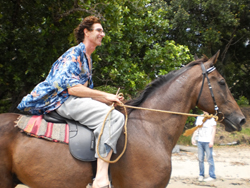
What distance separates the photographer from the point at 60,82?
2.32m

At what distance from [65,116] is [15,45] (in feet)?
17.0

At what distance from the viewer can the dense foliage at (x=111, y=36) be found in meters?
6.36

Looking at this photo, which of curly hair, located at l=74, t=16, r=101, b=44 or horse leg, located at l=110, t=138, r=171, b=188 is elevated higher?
curly hair, located at l=74, t=16, r=101, b=44

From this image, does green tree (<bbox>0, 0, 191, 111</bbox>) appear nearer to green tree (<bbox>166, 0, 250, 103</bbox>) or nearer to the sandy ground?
the sandy ground

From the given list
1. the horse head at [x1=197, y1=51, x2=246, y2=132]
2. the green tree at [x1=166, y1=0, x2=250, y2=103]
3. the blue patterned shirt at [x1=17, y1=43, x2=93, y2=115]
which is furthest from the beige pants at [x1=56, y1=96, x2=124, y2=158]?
the green tree at [x1=166, y1=0, x2=250, y2=103]

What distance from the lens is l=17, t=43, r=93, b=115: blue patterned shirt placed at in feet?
7.64

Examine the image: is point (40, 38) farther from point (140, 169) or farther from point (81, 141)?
point (140, 169)

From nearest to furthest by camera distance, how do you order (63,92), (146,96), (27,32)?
(63,92) → (146,96) → (27,32)

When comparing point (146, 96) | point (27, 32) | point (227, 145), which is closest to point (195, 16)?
point (227, 145)

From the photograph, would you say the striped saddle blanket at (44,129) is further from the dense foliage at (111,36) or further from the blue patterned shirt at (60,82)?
the dense foliage at (111,36)

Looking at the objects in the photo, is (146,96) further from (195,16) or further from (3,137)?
(195,16)

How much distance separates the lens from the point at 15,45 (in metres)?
6.58

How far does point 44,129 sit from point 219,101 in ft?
7.02

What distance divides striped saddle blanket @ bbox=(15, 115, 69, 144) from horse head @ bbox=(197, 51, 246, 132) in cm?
172
